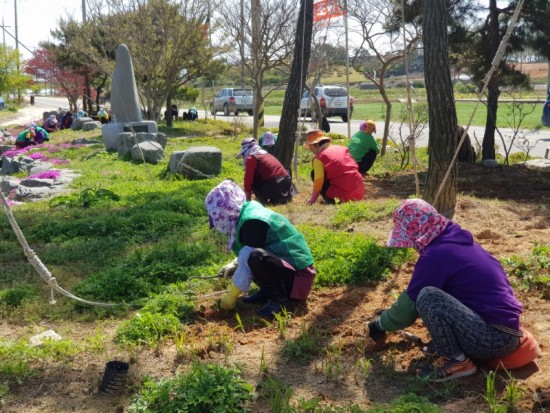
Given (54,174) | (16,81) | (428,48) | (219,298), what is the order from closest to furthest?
(219,298) < (428,48) < (54,174) < (16,81)

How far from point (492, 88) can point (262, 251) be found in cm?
890

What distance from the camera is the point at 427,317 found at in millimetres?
3512

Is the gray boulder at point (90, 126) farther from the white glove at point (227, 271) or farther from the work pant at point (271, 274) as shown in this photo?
the work pant at point (271, 274)

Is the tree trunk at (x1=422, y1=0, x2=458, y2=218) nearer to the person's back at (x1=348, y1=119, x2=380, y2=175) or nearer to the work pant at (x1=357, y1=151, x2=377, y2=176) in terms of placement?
the person's back at (x1=348, y1=119, x2=380, y2=175)

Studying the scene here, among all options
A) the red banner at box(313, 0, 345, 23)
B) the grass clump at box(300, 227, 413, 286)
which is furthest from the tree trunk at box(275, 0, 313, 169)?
the grass clump at box(300, 227, 413, 286)

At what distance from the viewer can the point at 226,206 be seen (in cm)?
459

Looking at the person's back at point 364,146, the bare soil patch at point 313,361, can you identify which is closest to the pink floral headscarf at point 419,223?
the bare soil patch at point 313,361

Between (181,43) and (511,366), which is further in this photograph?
(181,43)

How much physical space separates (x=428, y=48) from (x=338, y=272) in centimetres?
288

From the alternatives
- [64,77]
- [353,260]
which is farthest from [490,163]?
[64,77]

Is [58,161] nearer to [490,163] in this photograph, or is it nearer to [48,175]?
[48,175]

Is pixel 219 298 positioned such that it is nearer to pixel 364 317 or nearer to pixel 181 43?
pixel 364 317

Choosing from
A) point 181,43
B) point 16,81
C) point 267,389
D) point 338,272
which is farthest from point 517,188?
point 16,81

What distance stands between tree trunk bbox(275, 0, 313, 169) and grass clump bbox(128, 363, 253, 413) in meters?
7.77
